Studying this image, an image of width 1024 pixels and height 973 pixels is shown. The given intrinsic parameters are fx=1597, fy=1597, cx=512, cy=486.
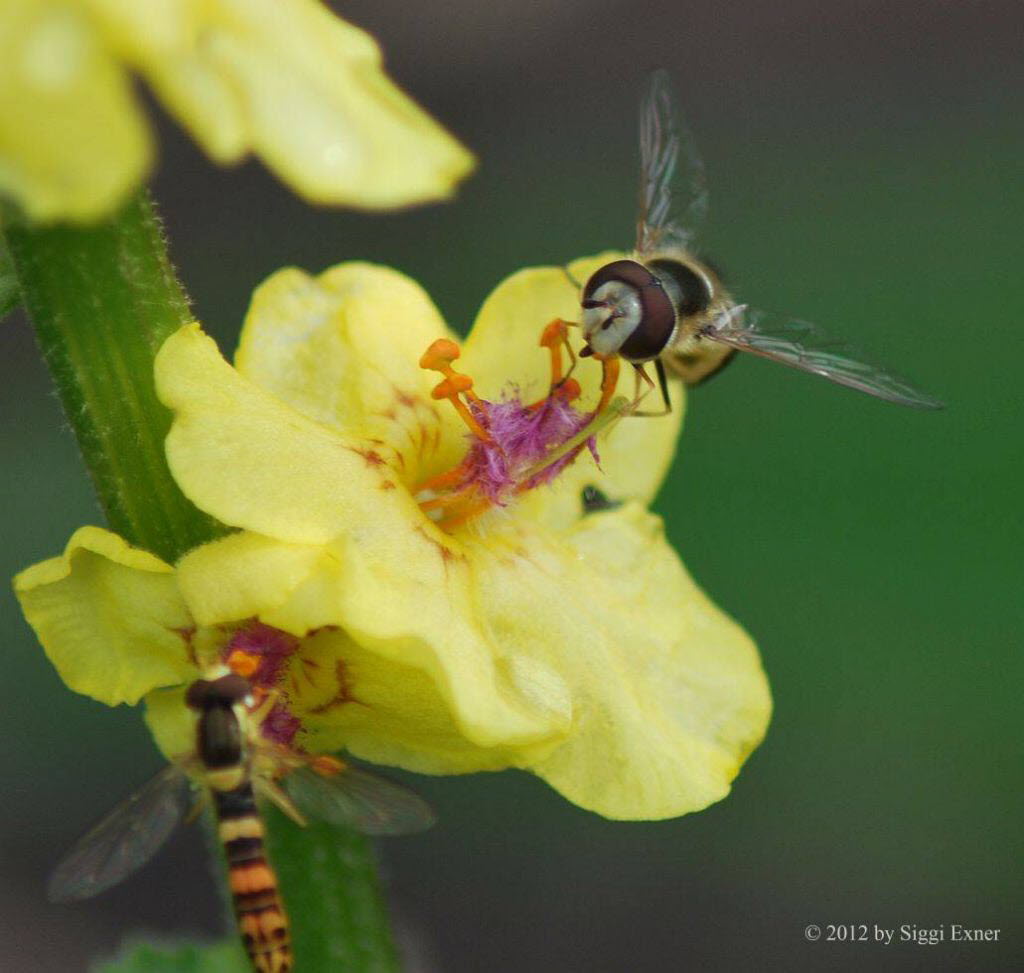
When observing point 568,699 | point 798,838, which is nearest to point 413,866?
point 798,838

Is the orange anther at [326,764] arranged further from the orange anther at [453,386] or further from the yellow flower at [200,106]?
the yellow flower at [200,106]

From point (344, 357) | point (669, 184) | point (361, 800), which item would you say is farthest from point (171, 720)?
point (669, 184)

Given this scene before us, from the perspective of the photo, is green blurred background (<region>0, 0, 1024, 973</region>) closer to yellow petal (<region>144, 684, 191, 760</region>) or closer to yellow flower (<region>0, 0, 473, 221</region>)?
yellow petal (<region>144, 684, 191, 760</region>)

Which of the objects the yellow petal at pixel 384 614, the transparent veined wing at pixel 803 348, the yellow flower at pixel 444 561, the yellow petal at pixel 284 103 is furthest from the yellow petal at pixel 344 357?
the yellow petal at pixel 284 103

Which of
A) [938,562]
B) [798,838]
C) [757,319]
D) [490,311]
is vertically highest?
[490,311]

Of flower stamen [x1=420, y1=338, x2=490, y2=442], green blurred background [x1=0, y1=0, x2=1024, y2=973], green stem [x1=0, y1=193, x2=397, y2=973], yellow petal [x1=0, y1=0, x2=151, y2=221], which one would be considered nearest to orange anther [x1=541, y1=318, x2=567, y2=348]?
flower stamen [x1=420, y1=338, x2=490, y2=442]

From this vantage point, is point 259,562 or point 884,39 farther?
point 884,39

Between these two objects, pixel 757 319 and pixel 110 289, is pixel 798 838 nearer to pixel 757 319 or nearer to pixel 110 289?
pixel 757 319
